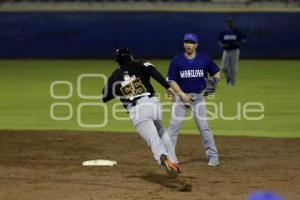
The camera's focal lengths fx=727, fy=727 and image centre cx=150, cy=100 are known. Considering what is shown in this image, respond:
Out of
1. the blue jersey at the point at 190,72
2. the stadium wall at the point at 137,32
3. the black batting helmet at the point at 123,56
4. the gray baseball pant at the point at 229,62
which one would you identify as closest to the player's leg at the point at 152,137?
the black batting helmet at the point at 123,56

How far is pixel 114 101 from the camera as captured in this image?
2053 centimetres

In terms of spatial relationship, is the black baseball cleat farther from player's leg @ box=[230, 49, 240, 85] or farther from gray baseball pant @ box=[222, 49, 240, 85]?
gray baseball pant @ box=[222, 49, 240, 85]

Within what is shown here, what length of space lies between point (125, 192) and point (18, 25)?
977 inches

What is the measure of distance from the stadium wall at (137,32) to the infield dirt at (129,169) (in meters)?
18.6

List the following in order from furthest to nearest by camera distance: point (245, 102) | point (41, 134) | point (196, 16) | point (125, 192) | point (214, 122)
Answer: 1. point (196, 16)
2. point (245, 102)
3. point (214, 122)
4. point (41, 134)
5. point (125, 192)

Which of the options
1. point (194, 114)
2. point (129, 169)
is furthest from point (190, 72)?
point (129, 169)

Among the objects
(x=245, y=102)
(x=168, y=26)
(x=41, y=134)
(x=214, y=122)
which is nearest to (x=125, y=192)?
(x=41, y=134)

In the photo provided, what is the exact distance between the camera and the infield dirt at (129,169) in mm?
9609

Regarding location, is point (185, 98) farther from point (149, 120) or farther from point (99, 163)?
point (99, 163)

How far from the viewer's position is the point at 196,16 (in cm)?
3325

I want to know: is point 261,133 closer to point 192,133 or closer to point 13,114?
point 192,133

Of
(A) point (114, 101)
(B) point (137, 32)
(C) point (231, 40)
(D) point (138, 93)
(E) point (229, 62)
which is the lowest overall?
(A) point (114, 101)

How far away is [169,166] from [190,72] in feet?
7.55

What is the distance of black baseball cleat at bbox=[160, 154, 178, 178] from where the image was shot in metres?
9.41
